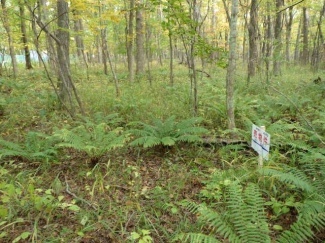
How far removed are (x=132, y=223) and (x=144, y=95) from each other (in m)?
4.97

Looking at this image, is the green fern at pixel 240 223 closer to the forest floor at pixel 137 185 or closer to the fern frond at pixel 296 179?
the forest floor at pixel 137 185

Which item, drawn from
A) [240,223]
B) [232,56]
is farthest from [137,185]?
[232,56]

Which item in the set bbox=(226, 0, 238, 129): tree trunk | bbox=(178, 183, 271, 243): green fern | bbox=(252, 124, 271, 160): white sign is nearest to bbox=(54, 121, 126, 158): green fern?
bbox=(178, 183, 271, 243): green fern

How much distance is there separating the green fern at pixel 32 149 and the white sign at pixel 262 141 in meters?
3.09

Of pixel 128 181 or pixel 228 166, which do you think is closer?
pixel 128 181

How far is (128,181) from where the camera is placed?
122 inches

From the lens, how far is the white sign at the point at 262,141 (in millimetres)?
2533

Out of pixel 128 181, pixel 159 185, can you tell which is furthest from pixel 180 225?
pixel 128 181

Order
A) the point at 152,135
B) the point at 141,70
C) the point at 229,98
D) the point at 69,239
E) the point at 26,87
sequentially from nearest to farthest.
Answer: the point at 69,239, the point at 152,135, the point at 229,98, the point at 26,87, the point at 141,70

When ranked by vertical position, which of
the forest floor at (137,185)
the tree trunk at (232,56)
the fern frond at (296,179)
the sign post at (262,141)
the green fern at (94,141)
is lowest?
the forest floor at (137,185)

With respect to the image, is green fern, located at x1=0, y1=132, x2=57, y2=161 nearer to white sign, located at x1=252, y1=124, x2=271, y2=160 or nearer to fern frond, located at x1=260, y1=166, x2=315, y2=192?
white sign, located at x1=252, y1=124, x2=271, y2=160

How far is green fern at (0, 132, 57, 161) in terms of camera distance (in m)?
3.30

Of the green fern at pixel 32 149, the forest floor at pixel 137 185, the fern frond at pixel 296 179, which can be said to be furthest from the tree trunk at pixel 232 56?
the green fern at pixel 32 149

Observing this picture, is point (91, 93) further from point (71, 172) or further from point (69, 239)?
point (69, 239)
